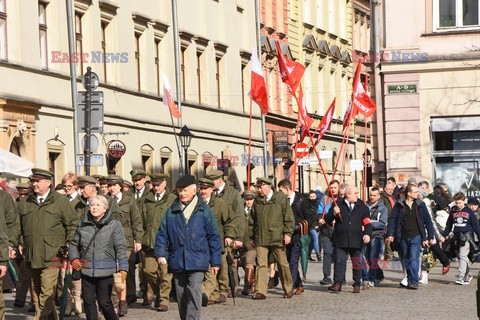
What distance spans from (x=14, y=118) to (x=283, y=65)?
6.47 metres

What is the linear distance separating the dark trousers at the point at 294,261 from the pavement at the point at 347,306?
26 centimetres

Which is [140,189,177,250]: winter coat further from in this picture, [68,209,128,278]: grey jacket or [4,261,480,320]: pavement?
[68,209,128,278]: grey jacket

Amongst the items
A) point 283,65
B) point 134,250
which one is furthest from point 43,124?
point 134,250

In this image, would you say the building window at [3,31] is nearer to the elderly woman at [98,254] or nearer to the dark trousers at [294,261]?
Result: the dark trousers at [294,261]

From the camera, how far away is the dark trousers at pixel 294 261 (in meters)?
21.9

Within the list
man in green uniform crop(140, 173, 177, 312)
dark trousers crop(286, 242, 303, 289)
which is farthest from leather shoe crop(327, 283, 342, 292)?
man in green uniform crop(140, 173, 177, 312)

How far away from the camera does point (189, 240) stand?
50.4 feet

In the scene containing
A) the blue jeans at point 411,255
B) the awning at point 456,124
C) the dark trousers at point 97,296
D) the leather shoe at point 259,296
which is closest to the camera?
the dark trousers at point 97,296

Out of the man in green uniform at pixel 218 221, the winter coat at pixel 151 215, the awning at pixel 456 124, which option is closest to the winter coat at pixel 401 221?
the man in green uniform at pixel 218 221

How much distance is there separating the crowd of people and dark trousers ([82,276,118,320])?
13 millimetres

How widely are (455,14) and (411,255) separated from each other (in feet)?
44.4

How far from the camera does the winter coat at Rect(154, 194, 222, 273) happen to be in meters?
15.3

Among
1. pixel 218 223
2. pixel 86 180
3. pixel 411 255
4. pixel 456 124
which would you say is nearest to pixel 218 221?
pixel 218 223

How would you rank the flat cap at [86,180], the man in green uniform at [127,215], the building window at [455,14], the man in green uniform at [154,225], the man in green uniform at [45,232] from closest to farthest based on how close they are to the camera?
the man in green uniform at [45,232] → the flat cap at [86,180] → the man in green uniform at [127,215] → the man in green uniform at [154,225] → the building window at [455,14]
